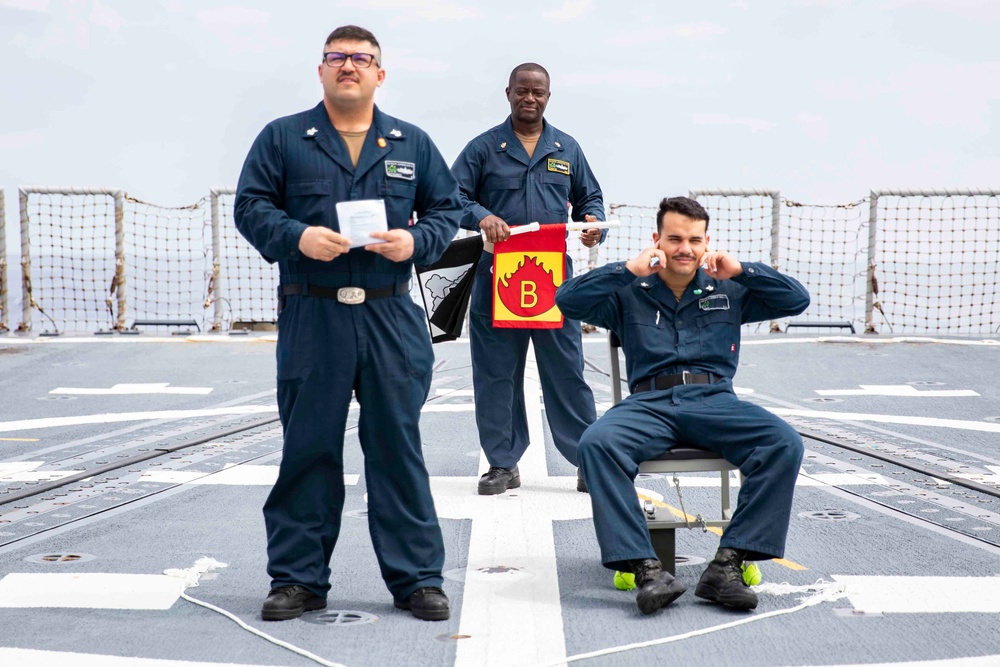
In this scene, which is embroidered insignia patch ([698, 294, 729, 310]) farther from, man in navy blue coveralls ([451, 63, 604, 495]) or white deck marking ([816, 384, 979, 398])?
white deck marking ([816, 384, 979, 398])

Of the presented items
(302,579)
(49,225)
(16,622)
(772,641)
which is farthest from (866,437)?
(49,225)

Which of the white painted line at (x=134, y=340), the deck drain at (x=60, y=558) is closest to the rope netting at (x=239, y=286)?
the white painted line at (x=134, y=340)

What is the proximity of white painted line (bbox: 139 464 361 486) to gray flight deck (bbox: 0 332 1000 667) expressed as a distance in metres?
0.02

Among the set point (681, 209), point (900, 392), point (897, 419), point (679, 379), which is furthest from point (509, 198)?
point (900, 392)

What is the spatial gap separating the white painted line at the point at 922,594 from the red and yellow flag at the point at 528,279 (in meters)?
1.76

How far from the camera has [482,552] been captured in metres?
3.92

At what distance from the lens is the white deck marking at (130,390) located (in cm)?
813

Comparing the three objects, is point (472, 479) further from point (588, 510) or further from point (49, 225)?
point (49, 225)

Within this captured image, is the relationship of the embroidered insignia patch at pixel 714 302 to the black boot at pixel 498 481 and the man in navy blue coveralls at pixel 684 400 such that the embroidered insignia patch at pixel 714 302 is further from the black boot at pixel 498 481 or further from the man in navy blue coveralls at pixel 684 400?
the black boot at pixel 498 481

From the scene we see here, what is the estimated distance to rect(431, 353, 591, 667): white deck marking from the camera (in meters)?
2.99

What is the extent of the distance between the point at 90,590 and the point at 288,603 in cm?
67

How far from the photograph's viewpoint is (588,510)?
4.55 meters

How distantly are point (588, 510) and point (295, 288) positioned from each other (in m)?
1.79

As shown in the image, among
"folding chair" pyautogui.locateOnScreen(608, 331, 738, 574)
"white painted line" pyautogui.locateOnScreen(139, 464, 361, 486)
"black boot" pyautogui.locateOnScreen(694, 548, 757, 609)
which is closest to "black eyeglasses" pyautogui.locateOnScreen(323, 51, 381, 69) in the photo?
"folding chair" pyautogui.locateOnScreen(608, 331, 738, 574)
